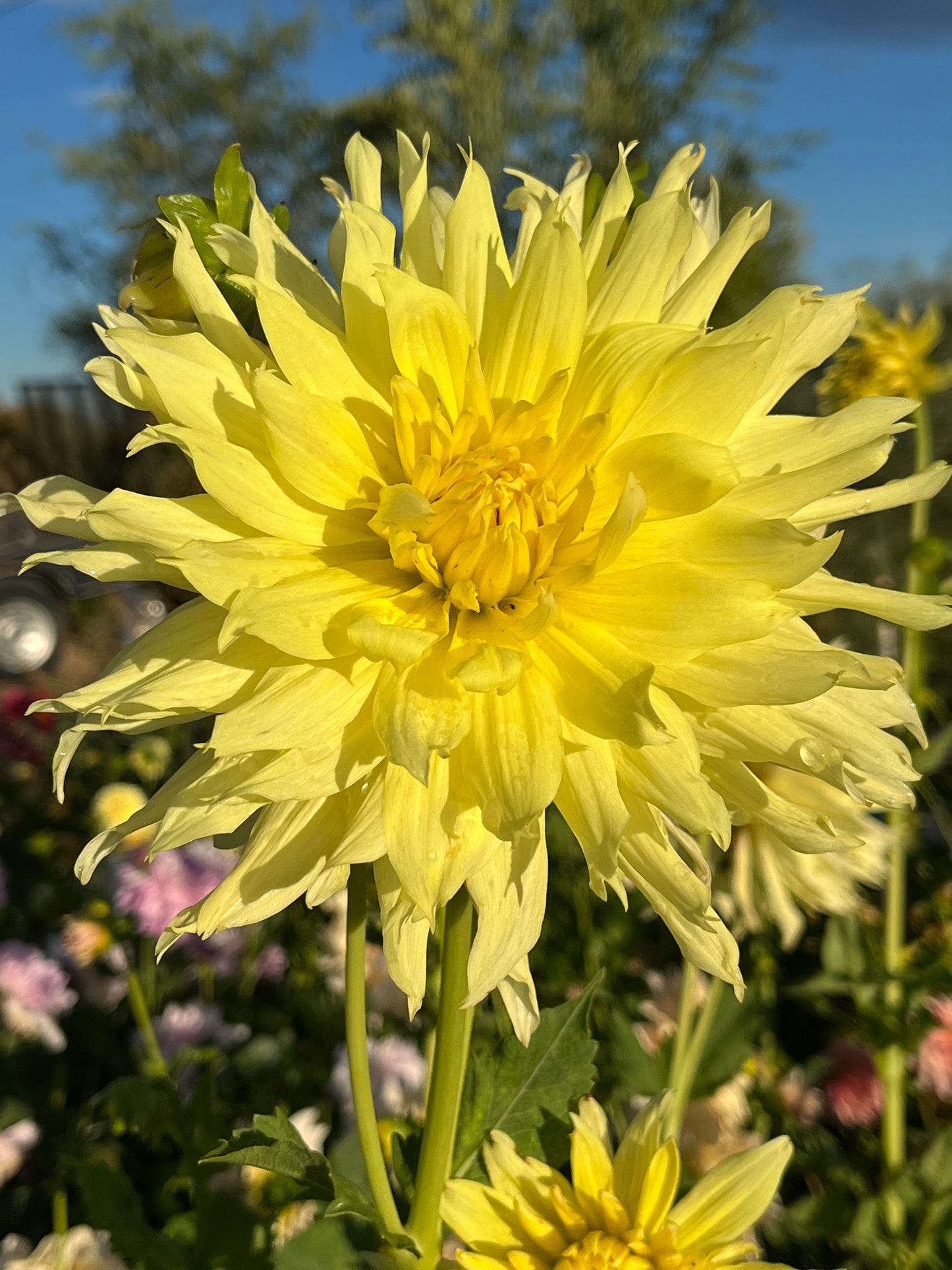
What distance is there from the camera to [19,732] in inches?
113

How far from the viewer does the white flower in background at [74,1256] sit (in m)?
1.23

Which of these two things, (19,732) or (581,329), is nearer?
(581,329)

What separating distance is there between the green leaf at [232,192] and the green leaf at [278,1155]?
28.0 inches

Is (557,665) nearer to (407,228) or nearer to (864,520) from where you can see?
(407,228)

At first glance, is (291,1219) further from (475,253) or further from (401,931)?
(475,253)

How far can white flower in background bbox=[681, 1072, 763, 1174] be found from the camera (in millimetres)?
1428

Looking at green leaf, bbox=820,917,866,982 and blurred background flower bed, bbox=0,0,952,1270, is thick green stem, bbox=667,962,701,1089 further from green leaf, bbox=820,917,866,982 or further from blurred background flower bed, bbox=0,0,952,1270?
green leaf, bbox=820,917,866,982

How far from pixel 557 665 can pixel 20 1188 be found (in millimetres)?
1743

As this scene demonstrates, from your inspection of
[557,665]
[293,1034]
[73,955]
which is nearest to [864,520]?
[293,1034]

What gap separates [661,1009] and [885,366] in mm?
1273

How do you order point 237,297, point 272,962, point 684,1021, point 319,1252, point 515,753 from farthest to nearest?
1. point 272,962
2. point 684,1021
3. point 319,1252
4. point 237,297
5. point 515,753

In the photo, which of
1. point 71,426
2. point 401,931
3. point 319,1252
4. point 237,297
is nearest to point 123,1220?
point 319,1252

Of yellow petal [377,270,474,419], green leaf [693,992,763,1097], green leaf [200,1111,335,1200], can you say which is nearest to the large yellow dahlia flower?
yellow petal [377,270,474,419]

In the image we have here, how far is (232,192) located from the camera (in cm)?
75
